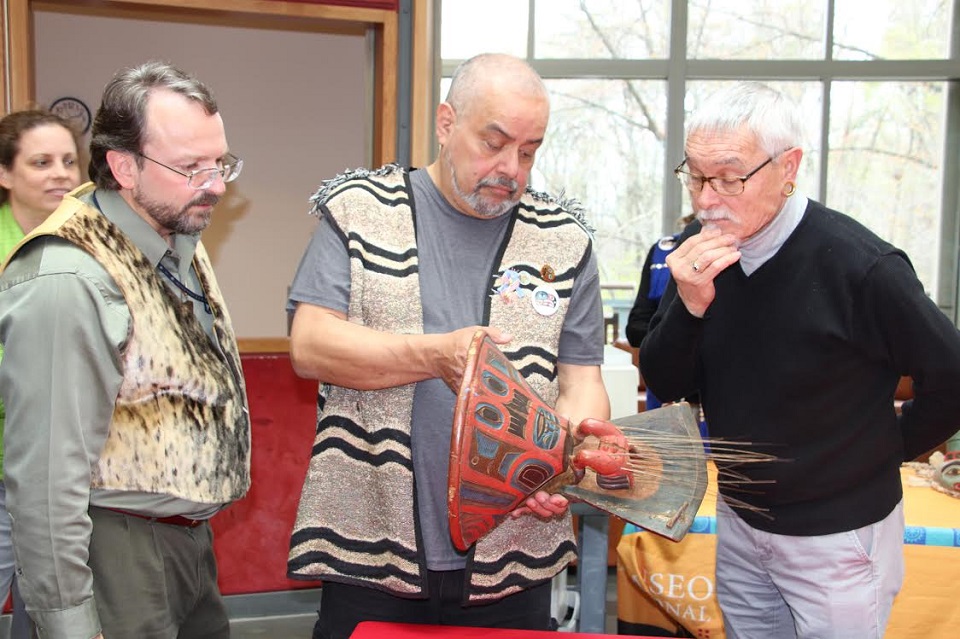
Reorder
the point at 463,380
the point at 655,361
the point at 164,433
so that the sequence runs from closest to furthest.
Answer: the point at 463,380 → the point at 164,433 → the point at 655,361

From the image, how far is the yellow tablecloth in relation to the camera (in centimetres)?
255

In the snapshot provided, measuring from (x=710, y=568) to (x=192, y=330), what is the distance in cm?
163

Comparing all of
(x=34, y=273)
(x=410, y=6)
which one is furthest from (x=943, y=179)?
(x=34, y=273)

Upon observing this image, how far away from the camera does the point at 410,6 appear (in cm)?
365

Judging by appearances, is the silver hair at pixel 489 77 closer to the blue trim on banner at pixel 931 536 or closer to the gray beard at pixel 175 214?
the gray beard at pixel 175 214

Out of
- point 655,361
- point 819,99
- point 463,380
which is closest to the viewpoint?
point 463,380

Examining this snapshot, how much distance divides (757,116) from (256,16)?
2.54 metres

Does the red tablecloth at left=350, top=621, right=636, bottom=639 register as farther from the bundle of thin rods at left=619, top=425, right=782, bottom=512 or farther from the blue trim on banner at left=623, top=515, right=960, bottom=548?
the blue trim on banner at left=623, top=515, right=960, bottom=548

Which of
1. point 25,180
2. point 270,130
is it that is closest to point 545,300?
point 25,180

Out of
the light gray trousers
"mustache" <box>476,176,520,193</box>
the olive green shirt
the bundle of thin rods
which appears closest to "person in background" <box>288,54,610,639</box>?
"mustache" <box>476,176,520,193</box>

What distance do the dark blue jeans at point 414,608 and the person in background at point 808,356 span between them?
53 centimetres

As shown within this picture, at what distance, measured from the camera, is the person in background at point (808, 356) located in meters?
1.70

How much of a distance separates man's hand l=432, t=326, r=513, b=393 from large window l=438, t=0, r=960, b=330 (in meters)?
4.90

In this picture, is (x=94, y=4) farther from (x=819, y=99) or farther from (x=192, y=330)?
(x=819, y=99)
